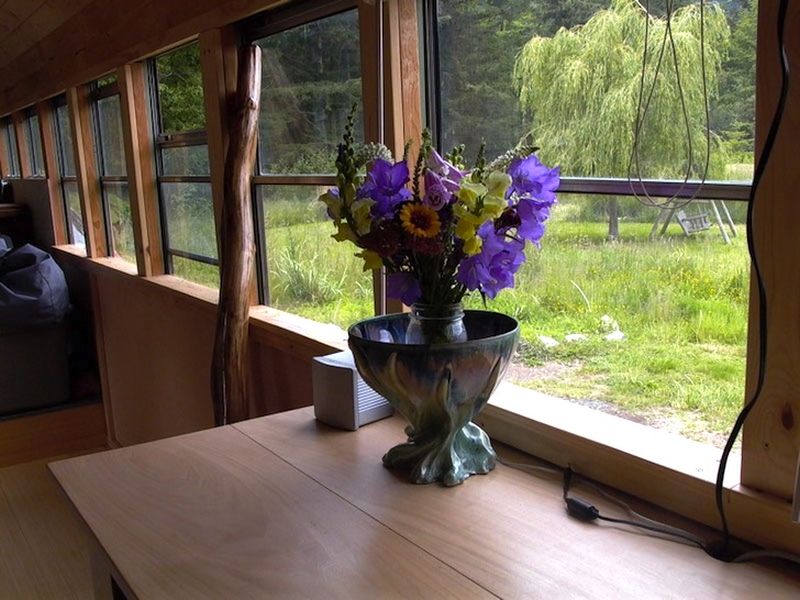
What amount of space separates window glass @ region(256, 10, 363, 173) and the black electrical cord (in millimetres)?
1046

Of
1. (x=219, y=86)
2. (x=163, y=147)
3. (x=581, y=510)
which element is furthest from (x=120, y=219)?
(x=581, y=510)

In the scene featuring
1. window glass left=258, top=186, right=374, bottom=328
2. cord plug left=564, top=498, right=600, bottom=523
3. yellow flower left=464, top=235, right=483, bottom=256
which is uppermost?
yellow flower left=464, top=235, right=483, bottom=256

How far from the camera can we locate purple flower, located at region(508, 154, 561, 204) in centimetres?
100

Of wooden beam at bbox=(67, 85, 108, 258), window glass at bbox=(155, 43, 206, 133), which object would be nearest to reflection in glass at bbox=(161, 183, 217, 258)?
window glass at bbox=(155, 43, 206, 133)

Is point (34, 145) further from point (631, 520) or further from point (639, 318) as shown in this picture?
point (631, 520)

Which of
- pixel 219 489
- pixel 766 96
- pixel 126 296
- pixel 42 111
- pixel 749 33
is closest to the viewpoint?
pixel 766 96

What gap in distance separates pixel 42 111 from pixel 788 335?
452cm

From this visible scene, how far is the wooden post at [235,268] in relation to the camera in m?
2.07

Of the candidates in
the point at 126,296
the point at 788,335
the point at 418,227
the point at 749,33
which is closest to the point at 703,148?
the point at 749,33

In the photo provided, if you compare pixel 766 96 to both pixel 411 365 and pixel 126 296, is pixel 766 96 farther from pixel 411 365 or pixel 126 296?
pixel 126 296

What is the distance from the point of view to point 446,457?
1.11 m

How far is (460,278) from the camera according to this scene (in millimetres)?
1049

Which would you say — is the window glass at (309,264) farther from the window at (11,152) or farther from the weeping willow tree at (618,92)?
the window at (11,152)

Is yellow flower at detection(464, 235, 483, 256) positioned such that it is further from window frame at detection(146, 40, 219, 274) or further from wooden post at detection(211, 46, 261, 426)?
window frame at detection(146, 40, 219, 274)
